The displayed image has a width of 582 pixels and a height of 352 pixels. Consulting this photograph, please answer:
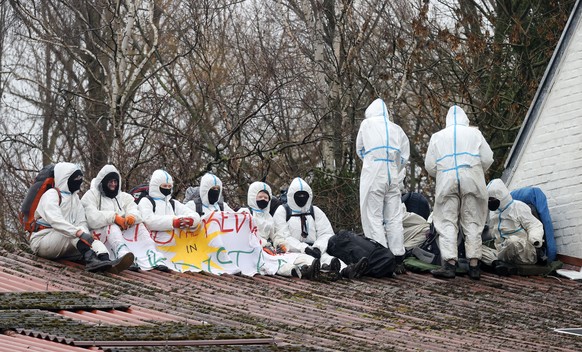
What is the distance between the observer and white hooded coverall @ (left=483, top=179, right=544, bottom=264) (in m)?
19.2

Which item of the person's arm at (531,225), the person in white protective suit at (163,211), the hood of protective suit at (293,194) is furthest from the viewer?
the person's arm at (531,225)

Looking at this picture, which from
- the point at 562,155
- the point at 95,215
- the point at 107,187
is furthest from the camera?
the point at 562,155

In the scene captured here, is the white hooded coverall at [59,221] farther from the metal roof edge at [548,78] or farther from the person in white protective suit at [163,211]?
the metal roof edge at [548,78]

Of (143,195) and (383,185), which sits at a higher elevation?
(383,185)

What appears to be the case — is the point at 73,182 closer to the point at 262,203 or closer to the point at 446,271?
the point at 262,203

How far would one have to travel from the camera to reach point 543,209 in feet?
65.4

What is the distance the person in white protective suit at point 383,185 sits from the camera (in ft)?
60.3

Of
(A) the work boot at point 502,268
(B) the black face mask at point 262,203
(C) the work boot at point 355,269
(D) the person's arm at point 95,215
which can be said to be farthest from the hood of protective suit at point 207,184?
(A) the work boot at point 502,268

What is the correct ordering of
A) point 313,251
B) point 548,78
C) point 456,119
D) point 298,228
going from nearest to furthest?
point 313,251 → point 298,228 → point 456,119 → point 548,78

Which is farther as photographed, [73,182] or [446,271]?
[446,271]

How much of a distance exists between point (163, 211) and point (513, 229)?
4942mm

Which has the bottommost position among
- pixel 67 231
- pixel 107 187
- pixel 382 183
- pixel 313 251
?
pixel 313 251

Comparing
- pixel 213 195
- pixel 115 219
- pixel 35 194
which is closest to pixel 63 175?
pixel 35 194

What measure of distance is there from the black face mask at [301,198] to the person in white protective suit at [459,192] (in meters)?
1.77
